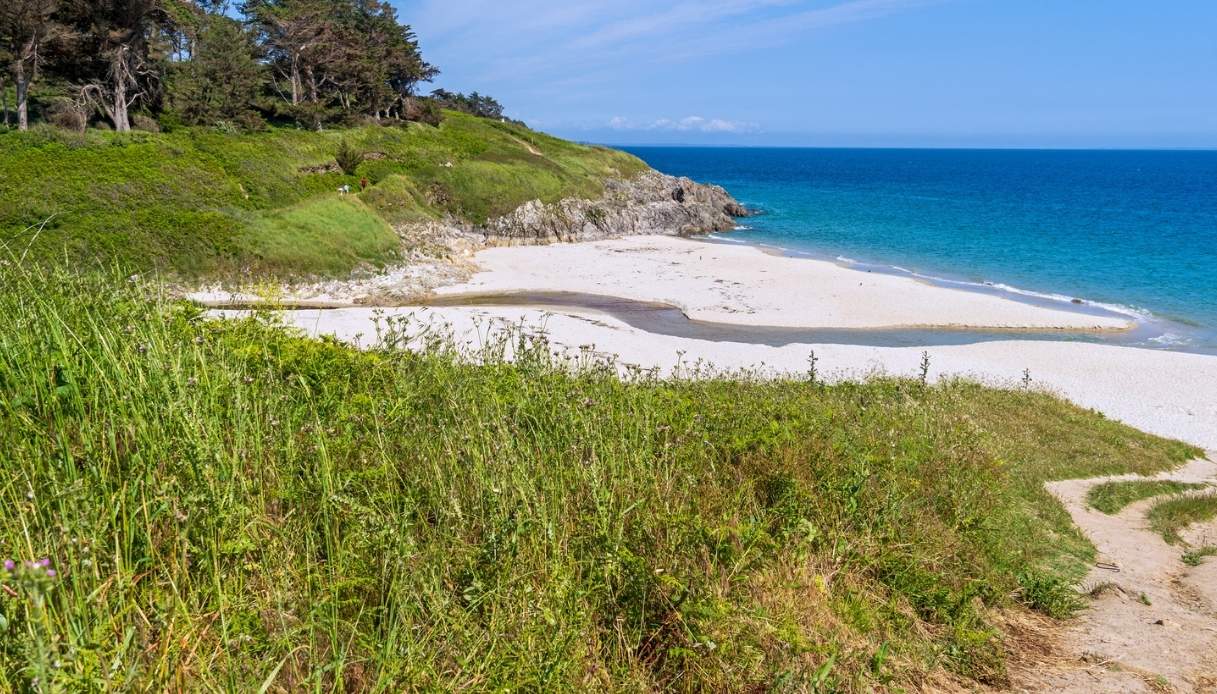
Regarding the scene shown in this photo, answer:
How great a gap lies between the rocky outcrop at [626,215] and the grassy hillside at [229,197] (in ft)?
4.96

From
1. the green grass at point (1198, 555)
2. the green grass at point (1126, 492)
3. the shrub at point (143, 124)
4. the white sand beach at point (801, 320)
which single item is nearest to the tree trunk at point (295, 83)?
the shrub at point (143, 124)

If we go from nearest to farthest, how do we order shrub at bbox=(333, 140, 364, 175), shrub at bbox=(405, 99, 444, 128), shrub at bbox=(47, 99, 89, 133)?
shrub at bbox=(47, 99, 89, 133)
shrub at bbox=(333, 140, 364, 175)
shrub at bbox=(405, 99, 444, 128)

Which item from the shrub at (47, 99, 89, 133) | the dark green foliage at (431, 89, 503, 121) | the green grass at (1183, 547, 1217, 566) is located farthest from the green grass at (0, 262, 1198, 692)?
the dark green foliage at (431, 89, 503, 121)

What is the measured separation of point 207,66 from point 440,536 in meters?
56.0

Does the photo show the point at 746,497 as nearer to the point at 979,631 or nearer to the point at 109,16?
the point at 979,631

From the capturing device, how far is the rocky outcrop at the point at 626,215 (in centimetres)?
5025

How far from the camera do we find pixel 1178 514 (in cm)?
1168

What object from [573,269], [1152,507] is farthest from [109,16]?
[1152,507]

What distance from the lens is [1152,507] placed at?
490 inches

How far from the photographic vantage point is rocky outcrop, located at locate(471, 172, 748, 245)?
165 ft

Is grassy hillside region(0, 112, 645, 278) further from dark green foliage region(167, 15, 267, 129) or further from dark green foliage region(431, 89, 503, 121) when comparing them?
dark green foliage region(431, 89, 503, 121)

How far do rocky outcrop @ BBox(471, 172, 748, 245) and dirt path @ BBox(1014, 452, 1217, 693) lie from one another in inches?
1687

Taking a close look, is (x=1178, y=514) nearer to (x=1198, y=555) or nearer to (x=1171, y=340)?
(x=1198, y=555)

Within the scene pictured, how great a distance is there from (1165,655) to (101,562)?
24.0 feet
